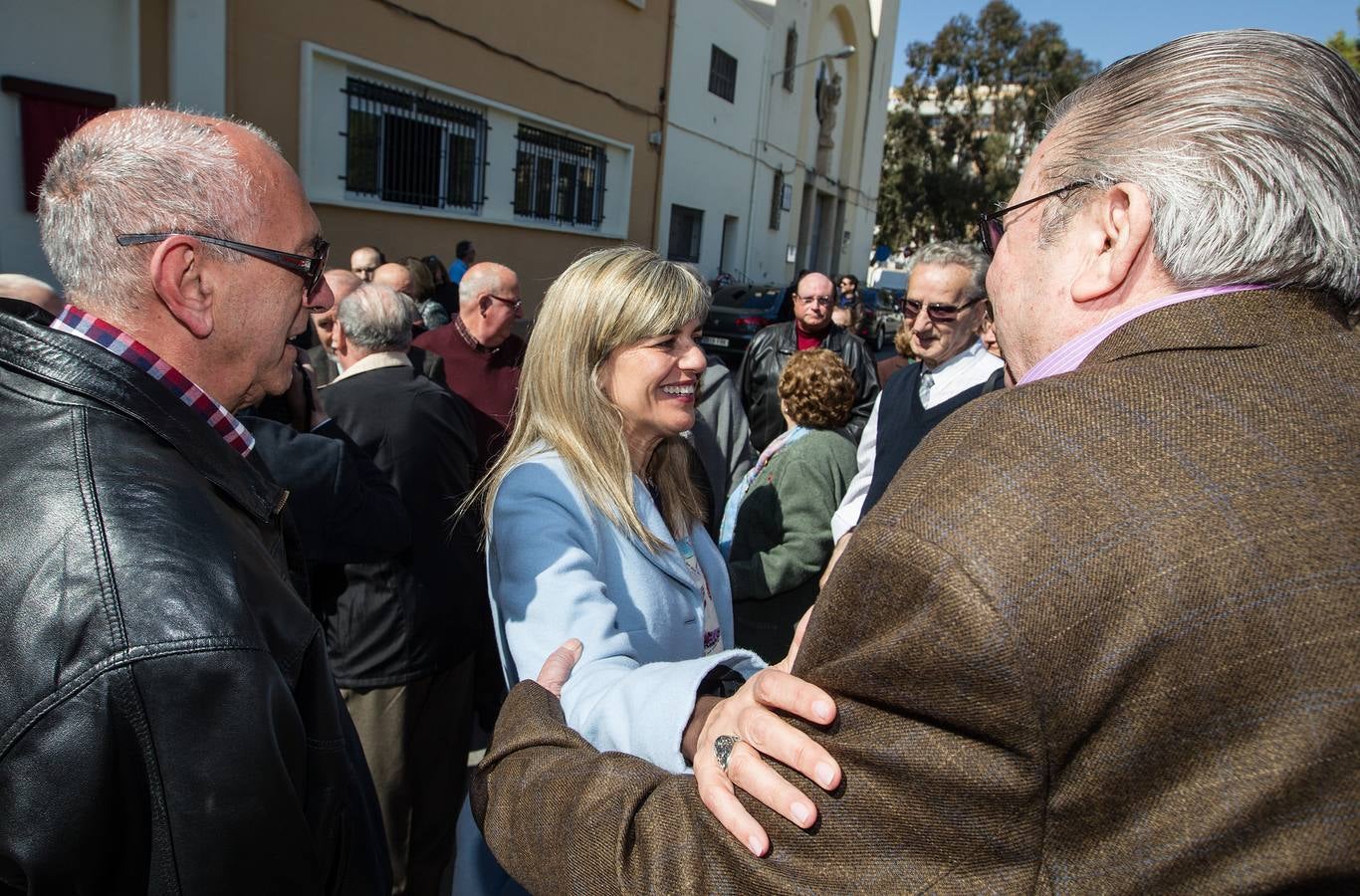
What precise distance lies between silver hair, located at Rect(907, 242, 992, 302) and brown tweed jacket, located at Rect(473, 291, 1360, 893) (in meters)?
3.21

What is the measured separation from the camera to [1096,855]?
76 centimetres

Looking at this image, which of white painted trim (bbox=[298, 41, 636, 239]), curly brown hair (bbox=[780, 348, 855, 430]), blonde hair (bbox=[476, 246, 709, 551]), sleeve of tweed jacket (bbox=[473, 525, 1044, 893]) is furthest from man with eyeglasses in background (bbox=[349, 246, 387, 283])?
sleeve of tweed jacket (bbox=[473, 525, 1044, 893])

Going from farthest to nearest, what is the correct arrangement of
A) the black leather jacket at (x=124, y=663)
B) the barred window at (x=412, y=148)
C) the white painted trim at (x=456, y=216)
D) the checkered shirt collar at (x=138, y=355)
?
the barred window at (x=412, y=148) < the white painted trim at (x=456, y=216) < the checkered shirt collar at (x=138, y=355) < the black leather jacket at (x=124, y=663)

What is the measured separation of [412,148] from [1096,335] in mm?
10473

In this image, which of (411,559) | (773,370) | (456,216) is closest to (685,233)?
(456,216)

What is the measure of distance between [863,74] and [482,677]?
25.8 metres

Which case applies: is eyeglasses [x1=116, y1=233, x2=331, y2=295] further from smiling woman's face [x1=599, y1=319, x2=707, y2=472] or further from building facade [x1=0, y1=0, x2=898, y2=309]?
building facade [x1=0, y1=0, x2=898, y2=309]

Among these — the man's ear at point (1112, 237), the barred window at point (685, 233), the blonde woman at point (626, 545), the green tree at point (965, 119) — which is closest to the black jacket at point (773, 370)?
the blonde woman at point (626, 545)

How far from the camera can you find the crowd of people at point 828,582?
28.5 inches

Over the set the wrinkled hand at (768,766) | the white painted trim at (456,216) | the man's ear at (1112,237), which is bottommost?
the wrinkled hand at (768,766)

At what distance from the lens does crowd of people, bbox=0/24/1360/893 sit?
2.38 feet

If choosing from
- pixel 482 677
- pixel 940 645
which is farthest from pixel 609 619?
pixel 482 677

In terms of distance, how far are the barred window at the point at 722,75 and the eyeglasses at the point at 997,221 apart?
1704cm

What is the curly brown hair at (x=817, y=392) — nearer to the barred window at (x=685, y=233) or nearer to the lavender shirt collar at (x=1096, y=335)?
the lavender shirt collar at (x=1096, y=335)
